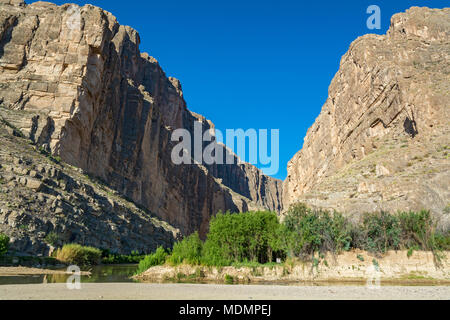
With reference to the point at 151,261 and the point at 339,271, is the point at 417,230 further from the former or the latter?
the point at 151,261

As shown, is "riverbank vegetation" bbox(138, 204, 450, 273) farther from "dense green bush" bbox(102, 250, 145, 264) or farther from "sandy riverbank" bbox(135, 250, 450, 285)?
"dense green bush" bbox(102, 250, 145, 264)

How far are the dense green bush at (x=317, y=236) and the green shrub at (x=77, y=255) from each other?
854 inches

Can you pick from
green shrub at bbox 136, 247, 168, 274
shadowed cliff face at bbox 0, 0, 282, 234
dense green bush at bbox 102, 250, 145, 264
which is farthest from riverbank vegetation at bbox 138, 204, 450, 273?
shadowed cliff face at bbox 0, 0, 282, 234

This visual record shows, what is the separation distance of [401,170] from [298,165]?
64.6m

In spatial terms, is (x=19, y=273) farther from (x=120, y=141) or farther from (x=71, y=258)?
(x=120, y=141)

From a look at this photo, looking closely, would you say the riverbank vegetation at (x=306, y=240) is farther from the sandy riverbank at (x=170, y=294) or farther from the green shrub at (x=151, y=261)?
the sandy riverbank at (x=170, y=294)

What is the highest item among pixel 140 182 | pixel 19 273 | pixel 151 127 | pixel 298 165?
pixel 151 127

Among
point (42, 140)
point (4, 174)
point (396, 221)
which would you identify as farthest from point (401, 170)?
point (42, 140)

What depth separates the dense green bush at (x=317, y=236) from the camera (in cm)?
3019

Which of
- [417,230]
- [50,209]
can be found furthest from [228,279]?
[50,209]

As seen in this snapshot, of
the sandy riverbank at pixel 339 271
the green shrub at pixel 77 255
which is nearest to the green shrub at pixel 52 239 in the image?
the green shrub at pixel 77 255

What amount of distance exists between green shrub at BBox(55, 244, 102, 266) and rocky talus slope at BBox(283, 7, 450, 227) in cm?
2818

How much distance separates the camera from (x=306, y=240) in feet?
99.8

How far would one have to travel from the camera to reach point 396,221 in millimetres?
31172
